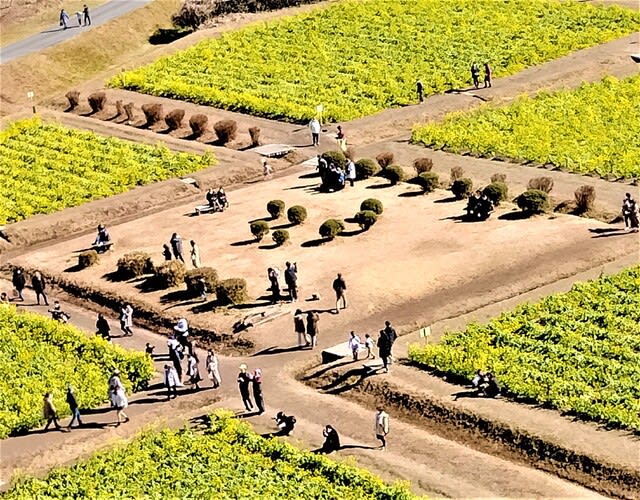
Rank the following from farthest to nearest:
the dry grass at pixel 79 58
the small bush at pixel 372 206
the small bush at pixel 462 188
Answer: the dry grass at pixel 79 58, the small bush at pixel 462 188, the small bush at pixel 372 206

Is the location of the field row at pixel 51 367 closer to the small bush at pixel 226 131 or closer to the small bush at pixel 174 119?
the small bush at pixel 226 131

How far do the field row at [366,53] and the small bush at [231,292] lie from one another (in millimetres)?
26018

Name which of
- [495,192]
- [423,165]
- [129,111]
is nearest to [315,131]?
[423,165]

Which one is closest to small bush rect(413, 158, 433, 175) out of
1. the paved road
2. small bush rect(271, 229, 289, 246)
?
small bush rect(271, 229, 289, 246)

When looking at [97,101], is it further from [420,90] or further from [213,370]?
[213,370]

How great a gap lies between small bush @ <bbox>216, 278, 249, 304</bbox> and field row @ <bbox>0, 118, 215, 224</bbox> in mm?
17189

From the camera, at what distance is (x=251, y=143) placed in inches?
2744

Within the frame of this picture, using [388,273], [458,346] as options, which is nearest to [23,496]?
[458,346]

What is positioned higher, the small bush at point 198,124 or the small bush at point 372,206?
the small bush at point 198,124

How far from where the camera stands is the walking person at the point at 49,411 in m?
39.3

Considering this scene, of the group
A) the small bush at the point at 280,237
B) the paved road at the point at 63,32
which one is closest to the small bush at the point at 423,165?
the small bush at the point at 280,237

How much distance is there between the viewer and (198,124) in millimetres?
71625

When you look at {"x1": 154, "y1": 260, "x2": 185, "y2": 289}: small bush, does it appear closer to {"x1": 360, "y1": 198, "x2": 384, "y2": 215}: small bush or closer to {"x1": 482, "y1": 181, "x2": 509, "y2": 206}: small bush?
{"x1": 360, "y1": 198, "x2": 384, "y2": 215}: small bush

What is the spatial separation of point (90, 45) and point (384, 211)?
38.4 m
